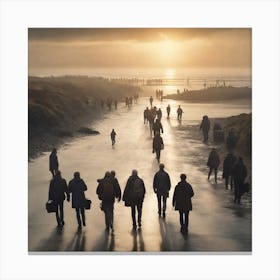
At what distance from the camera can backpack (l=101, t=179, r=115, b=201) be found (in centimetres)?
964

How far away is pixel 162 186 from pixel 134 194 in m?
0.50

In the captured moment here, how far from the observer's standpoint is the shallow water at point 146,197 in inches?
382

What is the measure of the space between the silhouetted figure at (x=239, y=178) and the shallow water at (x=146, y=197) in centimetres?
13

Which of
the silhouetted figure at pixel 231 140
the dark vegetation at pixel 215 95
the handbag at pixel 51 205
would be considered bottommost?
the handbag at pixel 51 205

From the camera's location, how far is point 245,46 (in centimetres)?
1000

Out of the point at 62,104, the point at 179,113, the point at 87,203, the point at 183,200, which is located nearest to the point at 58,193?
the point at 87,203

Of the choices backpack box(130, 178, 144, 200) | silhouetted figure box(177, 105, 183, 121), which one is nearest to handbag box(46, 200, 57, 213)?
backpack box(130, 178, 144, 200)

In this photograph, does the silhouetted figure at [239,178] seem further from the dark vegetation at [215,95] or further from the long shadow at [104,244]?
the long shadow at [104,244]

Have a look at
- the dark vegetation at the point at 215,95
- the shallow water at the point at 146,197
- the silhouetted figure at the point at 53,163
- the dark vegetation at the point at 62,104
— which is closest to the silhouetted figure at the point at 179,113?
the shallow water at the point at 146,197

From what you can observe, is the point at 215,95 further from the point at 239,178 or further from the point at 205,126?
the point at 239,178

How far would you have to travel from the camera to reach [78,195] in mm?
9719

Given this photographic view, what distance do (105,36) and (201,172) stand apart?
2815mm
